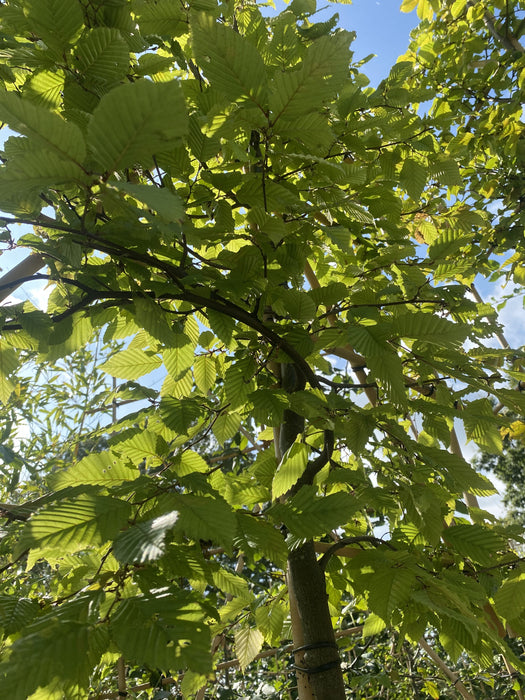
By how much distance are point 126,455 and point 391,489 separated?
1.78ft

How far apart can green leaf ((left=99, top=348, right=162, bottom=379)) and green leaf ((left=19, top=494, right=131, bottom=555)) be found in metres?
0.49

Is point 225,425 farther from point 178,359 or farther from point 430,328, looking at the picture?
point 430,328

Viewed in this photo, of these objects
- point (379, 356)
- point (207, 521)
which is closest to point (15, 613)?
point (207, 521)

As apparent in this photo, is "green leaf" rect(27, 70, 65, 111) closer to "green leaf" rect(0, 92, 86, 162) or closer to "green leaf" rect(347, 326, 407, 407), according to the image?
"green leaf" rect(0, 92, 86, 162)

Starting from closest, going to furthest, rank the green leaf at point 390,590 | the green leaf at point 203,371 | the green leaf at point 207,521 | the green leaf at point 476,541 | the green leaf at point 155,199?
the green leaf at point 155,199
the green leaf at point 207,521
the green leaf at point 390,590
the green leaf at point 476,541
the green leaf at point 203,371

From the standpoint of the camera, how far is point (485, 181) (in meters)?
2.60

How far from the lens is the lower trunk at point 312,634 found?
83 cm

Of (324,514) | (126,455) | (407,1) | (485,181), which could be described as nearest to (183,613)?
(324,514)

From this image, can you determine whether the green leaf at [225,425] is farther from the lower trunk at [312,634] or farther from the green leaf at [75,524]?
the green leaf at [75,524]

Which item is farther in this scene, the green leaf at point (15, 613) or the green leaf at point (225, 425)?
the green leaf at point (225, 425)

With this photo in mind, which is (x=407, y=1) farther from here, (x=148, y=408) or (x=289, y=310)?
(x=148, y=408)

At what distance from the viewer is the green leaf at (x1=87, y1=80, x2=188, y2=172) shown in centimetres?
40

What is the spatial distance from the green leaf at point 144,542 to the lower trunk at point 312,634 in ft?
1.73

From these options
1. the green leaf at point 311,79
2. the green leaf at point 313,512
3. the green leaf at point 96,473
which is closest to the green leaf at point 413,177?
the green leaf at point 311,79
